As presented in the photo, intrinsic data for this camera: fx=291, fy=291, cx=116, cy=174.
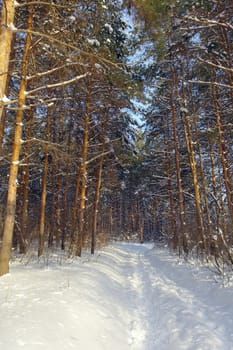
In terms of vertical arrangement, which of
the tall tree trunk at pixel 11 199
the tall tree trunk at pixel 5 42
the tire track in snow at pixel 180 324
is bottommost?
the tire track in snow at pixel 180 324

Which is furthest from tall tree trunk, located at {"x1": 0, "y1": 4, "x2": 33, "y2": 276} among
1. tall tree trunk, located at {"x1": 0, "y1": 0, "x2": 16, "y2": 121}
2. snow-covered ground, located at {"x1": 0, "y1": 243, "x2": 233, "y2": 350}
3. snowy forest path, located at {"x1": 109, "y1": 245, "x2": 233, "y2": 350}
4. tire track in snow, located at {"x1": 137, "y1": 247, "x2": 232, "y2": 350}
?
tire track in snow, located at {"x1": 137, "y1": 247, "x2": 232, "y2": 350}

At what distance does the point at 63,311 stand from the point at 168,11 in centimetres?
735

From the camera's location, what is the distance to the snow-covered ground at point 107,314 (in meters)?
3.92

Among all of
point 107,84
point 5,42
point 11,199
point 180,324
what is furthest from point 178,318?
point 107,84

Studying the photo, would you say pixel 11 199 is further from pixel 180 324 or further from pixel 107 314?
pixel 180 324

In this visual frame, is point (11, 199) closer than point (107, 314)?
No

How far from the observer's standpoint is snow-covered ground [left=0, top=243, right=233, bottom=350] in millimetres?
3916

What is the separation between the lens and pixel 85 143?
43.0ft

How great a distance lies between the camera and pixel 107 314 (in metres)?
5.20

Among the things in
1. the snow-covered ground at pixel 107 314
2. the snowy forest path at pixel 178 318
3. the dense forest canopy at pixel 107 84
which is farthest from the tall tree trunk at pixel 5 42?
the snowy forest path at pixel 178 318

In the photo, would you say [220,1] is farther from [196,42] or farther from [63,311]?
[63,311]

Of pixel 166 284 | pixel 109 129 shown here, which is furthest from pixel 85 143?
pixel 166 284

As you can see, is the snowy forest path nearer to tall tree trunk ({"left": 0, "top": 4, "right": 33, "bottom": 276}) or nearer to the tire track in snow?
the tire track in snow

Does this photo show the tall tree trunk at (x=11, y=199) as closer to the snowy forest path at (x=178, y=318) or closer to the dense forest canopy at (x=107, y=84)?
the dense forest canopy at (x=107, y=84)
